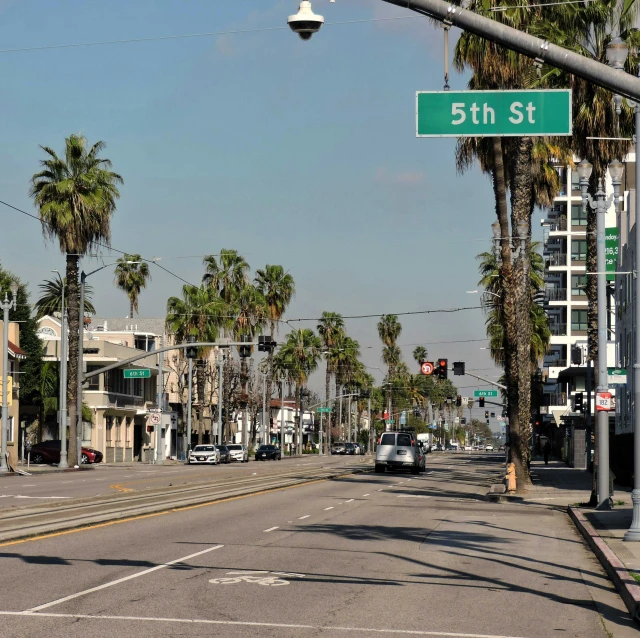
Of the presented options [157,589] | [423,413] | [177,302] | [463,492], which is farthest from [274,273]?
[423,413]

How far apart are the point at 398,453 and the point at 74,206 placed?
793 inches

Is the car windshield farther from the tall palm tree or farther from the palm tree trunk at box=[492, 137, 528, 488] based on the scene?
the tall palm tree

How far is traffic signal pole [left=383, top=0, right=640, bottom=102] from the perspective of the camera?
35.2 ft

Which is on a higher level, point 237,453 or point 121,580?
point 121,580

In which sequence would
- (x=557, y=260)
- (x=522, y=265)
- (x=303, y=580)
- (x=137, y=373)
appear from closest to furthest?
(x=303, y=580) → (x=522, y=265) → (x=137, y=373) → (x=557, y=260)

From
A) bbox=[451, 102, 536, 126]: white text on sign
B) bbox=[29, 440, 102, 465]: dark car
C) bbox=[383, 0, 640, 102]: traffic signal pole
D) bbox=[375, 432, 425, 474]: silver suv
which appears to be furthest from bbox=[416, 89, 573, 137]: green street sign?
bbox=[29, 440, 102, 465]: dark car

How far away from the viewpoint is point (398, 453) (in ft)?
174

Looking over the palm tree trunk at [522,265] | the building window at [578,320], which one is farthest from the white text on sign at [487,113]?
the building window at [578,320]

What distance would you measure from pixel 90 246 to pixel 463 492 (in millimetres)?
26721

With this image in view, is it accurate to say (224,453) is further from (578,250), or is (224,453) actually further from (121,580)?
(121,580)

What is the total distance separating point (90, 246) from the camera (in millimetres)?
55281

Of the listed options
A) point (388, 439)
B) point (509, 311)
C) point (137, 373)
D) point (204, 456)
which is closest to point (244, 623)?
point (509, 311)

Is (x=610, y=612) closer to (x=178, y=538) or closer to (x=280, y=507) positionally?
(x=178, y=538)

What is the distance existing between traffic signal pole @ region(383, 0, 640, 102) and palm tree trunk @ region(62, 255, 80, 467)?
4580cm
